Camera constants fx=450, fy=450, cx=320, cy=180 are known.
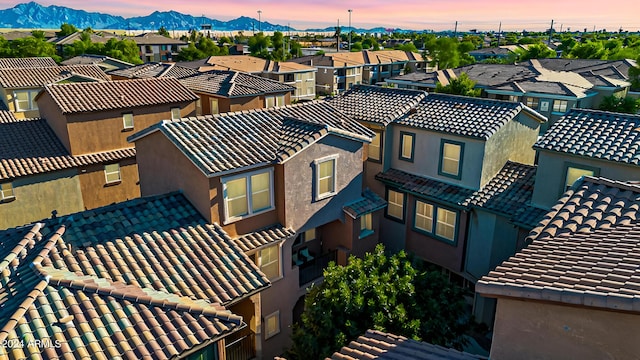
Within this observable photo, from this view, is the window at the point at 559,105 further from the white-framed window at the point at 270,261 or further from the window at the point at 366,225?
the white-framed window at the point at 270,261

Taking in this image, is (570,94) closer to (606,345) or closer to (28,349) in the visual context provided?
(606,345)

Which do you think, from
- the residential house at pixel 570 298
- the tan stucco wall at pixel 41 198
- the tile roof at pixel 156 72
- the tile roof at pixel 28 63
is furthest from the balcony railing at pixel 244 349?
the tile roof at pixel 28 63

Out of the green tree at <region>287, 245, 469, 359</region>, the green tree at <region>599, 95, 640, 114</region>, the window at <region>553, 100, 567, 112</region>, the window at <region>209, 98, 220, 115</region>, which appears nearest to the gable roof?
the green tree at <region>287, 245, 469, 359</region>

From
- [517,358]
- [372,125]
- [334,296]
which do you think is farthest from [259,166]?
[517,358]

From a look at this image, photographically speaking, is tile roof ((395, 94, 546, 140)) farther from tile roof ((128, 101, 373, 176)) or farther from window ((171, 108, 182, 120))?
window ((171, 108, 182, 120))

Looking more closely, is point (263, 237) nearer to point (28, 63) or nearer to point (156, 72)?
point (156, 72)

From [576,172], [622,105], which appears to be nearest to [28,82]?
[576,172]

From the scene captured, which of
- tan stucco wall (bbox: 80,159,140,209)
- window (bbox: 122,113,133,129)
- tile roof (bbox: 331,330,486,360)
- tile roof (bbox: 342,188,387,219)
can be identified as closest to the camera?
tile roof (bbox: 331,330,486,360)
